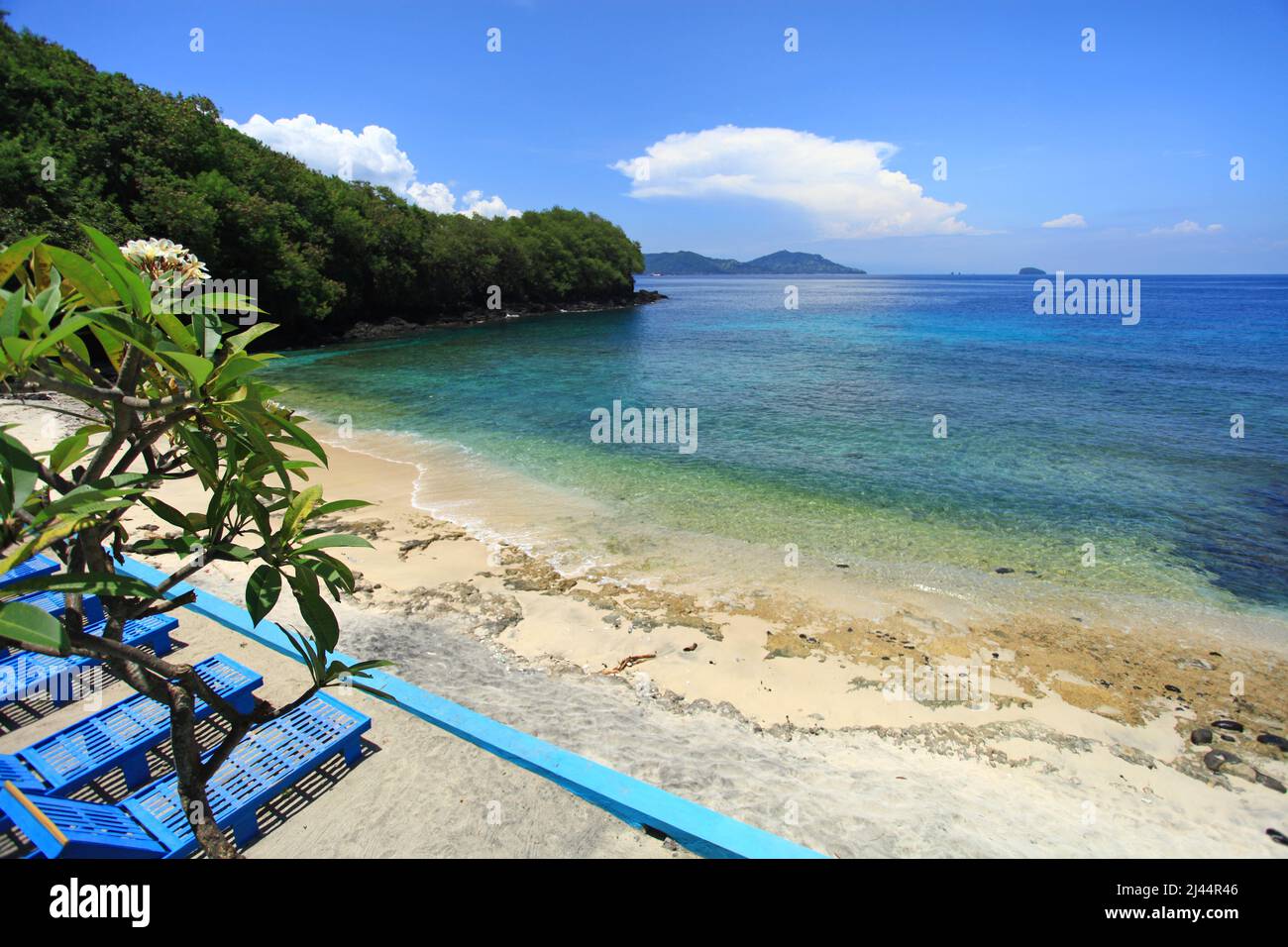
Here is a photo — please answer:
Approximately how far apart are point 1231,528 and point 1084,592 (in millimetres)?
5603

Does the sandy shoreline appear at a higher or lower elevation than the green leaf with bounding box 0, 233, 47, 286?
lower

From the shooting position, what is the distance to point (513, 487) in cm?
1410

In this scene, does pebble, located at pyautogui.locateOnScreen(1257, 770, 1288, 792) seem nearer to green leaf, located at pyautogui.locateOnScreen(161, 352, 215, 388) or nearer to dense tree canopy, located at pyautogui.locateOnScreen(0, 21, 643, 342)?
green leaf, located at pyautogui.locateOnScreen(161, 352, 215, 388)

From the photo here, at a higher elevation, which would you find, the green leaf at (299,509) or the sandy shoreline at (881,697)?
the green leaf at (299,509)

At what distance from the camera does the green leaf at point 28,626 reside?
3.87 feet

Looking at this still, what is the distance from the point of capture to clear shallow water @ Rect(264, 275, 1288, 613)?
1145cm

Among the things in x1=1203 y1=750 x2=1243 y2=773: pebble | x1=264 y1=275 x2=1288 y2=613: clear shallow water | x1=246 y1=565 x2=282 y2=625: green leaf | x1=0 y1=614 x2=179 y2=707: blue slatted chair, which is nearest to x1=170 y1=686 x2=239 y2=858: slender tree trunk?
x1=246 y1=565 x2=282 y2=625: green leaf

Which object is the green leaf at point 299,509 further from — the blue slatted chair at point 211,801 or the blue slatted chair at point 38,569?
the blue slatted chair at point 38,569

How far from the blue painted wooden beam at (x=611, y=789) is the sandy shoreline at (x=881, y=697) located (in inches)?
34.6

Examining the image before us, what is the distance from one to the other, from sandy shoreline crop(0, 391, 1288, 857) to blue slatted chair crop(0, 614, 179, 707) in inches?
19.5

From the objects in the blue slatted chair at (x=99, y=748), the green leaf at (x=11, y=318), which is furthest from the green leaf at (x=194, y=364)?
the blue slatted chair at (x=99, y=748)
